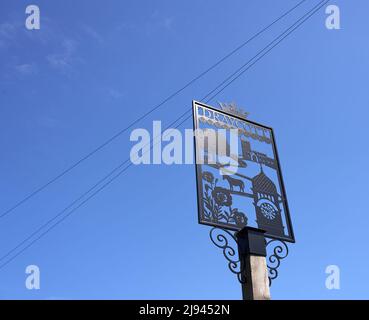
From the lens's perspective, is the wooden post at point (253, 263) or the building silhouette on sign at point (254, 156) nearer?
the wooden post at point (253, 263)

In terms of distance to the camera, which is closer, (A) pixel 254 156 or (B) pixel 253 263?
(B) pixel 253 263

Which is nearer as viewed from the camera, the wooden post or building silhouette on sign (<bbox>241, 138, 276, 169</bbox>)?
the wooden post

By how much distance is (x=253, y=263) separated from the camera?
5516 mm

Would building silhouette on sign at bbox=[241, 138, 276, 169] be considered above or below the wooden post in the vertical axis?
above

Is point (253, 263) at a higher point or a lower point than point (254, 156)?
lower

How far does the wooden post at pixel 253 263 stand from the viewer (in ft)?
17.5

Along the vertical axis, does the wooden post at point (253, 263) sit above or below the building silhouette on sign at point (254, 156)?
below

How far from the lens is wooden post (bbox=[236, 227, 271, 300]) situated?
17.5ft
